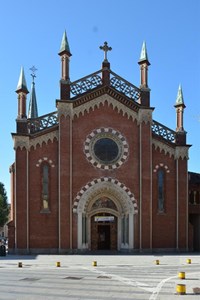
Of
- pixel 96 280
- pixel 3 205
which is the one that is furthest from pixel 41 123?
pixel 3 205

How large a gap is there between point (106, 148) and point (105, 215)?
628cm

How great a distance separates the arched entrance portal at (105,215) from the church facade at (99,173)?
89 millimetres

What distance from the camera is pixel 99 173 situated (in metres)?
36.9


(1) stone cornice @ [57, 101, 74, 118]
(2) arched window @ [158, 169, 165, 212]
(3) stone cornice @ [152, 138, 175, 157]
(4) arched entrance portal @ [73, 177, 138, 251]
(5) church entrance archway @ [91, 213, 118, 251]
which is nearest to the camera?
(4) arched entrance portal @ [73, 177, 138, 251]

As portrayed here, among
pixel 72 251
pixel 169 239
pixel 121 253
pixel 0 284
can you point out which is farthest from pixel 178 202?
pixel 0 284

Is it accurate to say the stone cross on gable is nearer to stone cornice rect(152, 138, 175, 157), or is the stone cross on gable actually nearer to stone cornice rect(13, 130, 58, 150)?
stone cornice rect(13, 130, 58, 150)

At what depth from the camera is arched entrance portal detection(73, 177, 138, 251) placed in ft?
119

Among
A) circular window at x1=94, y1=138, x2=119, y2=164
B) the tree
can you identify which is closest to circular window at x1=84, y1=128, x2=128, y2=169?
circular window at x1=94, y1=138, x2=119, y2=164

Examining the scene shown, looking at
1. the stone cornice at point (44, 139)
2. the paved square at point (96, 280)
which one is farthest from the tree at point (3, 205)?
the paved square at point (96, 280)

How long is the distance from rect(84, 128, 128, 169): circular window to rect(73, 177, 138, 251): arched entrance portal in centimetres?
165

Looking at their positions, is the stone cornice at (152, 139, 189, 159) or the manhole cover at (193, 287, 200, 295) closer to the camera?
the manhole cover at (193, 287, 200, 295)

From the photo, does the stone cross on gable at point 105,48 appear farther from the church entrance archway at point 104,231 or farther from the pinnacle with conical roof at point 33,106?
the pinnacle with conical roof at point 33,106

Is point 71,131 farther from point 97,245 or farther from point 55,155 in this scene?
point 97,245

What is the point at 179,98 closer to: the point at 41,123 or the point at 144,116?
the point at 144,116
